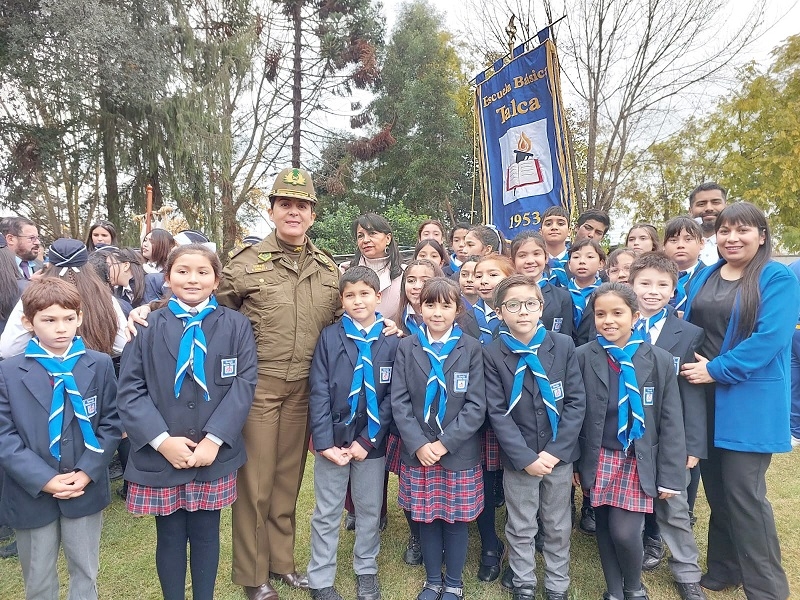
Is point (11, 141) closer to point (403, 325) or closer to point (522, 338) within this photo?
point (403, 325)

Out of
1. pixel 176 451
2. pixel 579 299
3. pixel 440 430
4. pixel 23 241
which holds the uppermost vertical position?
pixel 23 241

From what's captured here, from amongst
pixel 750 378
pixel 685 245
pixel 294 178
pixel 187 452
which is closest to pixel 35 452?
pixel 187 452

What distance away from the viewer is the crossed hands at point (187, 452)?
217cm

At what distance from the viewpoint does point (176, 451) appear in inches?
85.7

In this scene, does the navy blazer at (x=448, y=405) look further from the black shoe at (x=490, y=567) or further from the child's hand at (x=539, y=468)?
the black shoe at (x=490, y=567)

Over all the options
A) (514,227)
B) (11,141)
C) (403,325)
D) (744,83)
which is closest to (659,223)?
(744,83)

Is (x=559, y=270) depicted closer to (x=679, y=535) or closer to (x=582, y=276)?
(x=582, y=276)

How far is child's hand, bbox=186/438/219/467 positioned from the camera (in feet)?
7.25

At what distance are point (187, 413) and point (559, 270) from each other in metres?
2.71

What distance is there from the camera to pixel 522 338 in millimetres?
2639

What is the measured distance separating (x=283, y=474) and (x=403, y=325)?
116 cm

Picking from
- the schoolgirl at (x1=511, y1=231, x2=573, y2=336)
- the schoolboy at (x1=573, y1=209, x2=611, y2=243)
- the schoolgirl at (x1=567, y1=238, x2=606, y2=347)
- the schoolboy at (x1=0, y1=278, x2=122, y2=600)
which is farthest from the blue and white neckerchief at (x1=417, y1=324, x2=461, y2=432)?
the schoolboy at (x1=573, y1=209, x2=611, y2=243)

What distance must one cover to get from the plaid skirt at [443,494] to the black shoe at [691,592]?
1.16 meters

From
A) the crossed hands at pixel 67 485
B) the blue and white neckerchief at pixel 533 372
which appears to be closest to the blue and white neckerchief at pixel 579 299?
the blue and white neckerchief at pixel 533 372
